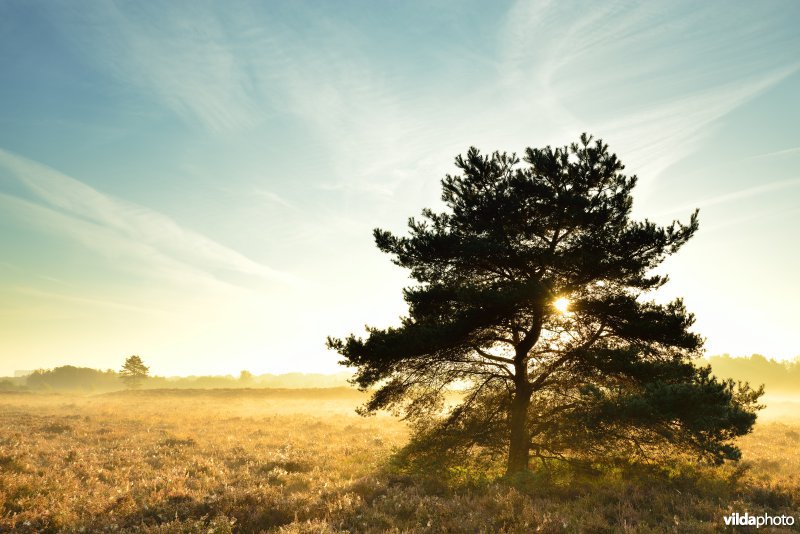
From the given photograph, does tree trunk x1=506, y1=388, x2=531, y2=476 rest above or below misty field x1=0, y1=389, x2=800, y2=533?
above

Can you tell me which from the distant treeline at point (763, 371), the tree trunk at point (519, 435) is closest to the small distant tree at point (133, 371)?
the tree trunk at point (519, 435)

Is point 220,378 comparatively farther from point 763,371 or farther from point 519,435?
point 763,371

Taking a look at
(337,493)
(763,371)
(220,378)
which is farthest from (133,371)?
(763,371)

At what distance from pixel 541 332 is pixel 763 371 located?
386 ft

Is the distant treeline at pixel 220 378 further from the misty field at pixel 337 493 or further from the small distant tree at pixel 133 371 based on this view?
the misty field at pixel 337 493

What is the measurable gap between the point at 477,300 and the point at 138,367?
91.0 meters

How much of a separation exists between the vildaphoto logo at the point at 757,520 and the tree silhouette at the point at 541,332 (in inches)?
47.3

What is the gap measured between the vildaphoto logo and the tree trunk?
14.3ft

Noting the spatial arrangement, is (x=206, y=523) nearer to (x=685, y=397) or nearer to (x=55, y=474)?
(x=55, y=474)

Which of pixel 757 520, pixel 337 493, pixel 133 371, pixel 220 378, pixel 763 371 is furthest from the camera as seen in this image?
pixel 220 378

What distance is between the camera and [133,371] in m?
80.6

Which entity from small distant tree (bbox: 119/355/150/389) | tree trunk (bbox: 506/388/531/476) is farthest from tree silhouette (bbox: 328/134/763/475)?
small distant tree (bbox: 119/355/150/389)

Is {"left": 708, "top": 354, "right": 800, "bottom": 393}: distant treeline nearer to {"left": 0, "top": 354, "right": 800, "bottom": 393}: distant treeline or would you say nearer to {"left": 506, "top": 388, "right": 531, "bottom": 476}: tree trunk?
{"left": 0, "top": 354, "right": 800, "bottom": 393}: distant treeline

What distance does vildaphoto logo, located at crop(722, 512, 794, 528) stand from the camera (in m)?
7.56
